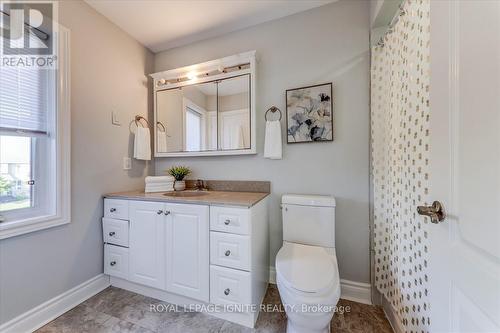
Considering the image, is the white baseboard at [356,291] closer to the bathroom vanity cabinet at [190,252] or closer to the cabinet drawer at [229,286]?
the bathroom vanity cabinet at [190,252]

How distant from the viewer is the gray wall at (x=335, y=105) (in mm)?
1559

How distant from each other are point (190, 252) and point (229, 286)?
37 centimetres

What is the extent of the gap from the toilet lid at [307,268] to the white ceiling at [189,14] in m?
1.99

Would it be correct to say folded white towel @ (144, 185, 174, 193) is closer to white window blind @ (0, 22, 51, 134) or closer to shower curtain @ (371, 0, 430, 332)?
white window blind @ (0, 22, 51, 134)

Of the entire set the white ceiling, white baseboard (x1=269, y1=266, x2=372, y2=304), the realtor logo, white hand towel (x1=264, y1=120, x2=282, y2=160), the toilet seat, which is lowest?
white baseboard (x1=269, y1=266, x2=372, y2=304)

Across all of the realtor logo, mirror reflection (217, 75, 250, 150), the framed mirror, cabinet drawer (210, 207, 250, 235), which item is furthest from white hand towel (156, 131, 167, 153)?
cabinet drawer (210, 207, 250, 235)

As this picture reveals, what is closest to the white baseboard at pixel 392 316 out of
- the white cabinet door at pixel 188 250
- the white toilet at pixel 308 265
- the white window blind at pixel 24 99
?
the white toilet at pixel 308 265

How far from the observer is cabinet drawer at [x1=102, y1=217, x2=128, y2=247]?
1.64 metres

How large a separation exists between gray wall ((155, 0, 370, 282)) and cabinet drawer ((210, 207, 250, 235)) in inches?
22.1

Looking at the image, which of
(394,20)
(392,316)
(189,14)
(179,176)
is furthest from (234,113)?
(392,316)

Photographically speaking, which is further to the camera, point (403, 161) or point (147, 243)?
point (147, 243)

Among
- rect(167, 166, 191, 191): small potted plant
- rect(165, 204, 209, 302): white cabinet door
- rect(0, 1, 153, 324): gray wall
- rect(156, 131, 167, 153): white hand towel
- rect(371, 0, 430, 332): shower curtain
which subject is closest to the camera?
rect(371, 0, 430, 332): shower curtain

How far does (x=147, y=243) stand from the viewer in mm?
1555

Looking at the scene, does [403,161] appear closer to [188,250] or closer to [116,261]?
[188,250]
